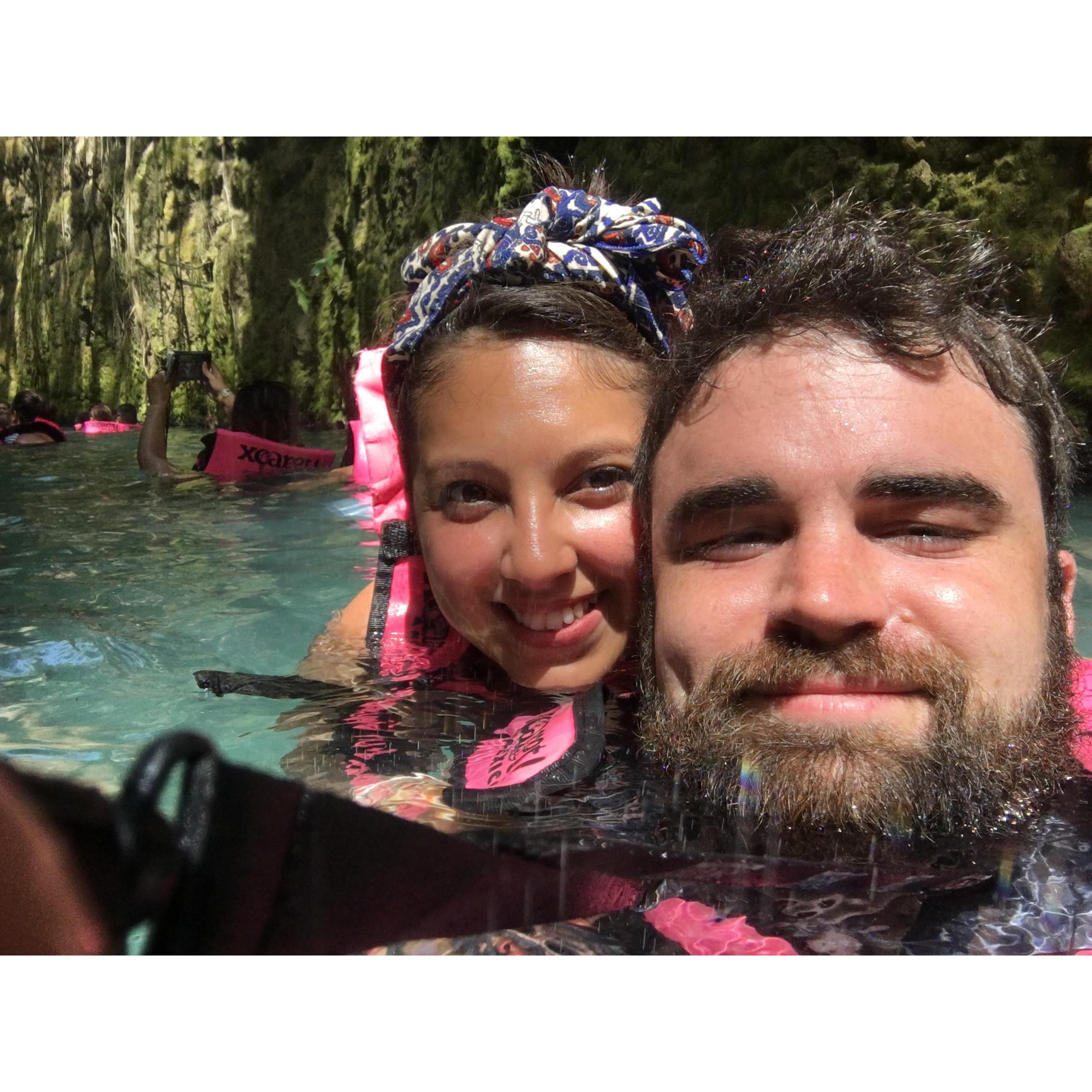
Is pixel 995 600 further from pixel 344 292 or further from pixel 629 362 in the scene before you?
pixel 344 292

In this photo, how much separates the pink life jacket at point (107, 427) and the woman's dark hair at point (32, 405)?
0.21 metres

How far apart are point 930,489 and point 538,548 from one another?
0.79m

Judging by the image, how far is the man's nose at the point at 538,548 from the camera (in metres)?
2.07

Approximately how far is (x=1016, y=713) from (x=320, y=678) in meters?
1.97

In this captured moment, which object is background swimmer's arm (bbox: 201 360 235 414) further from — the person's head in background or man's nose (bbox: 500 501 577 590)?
man's nose (bbox: 500 501 577 590)

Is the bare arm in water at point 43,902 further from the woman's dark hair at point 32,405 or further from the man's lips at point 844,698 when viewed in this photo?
the woman's dark hair at point 32,405

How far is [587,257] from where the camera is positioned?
7.86 ft

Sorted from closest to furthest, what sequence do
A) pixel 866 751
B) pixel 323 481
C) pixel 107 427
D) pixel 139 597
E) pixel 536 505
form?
pixel 866 751, pixel 536 505, pixel 139 597, pixel 107 427, pixel 323 481

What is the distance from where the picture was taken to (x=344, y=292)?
14.7 feet

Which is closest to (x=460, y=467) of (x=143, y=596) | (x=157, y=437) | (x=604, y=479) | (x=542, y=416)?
(x=542, y=416)

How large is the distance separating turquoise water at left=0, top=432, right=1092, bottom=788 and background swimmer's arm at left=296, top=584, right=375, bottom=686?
7 centimetres

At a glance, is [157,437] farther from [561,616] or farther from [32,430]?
[561,616]

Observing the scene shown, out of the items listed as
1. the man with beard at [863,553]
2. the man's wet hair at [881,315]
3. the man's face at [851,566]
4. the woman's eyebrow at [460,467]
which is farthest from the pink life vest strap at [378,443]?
the man's face at [851,566]

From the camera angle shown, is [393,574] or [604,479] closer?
[604,479]
